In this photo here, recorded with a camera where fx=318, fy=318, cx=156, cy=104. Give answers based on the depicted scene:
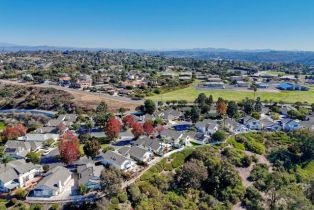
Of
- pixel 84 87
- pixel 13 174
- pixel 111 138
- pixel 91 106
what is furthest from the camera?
pixel 84 87

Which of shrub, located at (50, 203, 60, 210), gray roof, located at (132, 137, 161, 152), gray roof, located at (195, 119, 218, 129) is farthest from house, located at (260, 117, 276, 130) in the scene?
shrub, located at (50, 203, 60, 210)

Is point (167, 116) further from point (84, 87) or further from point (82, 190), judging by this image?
point (84, 87)

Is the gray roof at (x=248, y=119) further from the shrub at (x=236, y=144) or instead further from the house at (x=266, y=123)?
the shrub at (x=236, y=144)

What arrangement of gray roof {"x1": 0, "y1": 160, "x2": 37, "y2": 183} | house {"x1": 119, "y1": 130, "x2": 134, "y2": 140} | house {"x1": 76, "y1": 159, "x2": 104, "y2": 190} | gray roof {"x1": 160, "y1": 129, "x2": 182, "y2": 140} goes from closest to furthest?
house {"x1": 76, "y1": 159, "x2": 104, "y2": 190}
gray roof {"x1": 0, "y1": 160, "x2": 37, "y2": 183}
gray roof {"x1": 160, "y1": 129, "x2": 182, "y2": 140}
house {"x1": 119, "y1": 130, "x2": 134, "y2": 140}

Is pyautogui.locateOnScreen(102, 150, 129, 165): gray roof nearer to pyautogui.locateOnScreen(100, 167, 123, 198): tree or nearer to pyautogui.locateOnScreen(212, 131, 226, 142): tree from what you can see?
pyautogui.locateOnScreen(100, 167, 123, 198): tree

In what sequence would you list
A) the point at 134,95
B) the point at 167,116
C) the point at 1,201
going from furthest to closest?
the point at 134,95 < the point at 167,116 < the point at 1,201

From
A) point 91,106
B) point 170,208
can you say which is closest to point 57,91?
point 91,106
